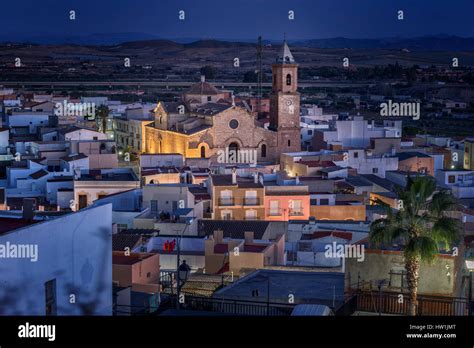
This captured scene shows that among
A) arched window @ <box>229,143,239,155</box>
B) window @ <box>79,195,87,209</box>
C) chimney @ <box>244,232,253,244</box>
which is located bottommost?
chimney @ <box>244,232,253,244</box>

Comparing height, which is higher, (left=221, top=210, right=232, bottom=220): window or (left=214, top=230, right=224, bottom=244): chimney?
(left=214, top=230, right=224, bottom=244): chimney

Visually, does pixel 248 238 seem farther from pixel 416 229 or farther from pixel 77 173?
pixel 77 173

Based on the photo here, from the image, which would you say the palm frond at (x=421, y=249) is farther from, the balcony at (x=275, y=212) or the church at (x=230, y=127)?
the church at (x=230, y=127)

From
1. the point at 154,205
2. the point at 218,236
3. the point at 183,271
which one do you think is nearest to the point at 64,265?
the point at 183,271

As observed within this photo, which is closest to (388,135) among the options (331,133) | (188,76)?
(331,133)

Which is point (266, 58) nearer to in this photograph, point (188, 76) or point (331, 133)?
point (188, 76)

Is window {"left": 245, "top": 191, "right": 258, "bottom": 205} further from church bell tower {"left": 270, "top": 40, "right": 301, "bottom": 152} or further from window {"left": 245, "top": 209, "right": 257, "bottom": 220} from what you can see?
church bell tower {"left": 270, "top": 40, "right": 301, "bottom": 152}

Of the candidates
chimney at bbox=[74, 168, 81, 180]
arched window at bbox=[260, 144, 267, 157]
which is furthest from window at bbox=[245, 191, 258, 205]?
arched window at bbox=[260, 144, 267, 157]
